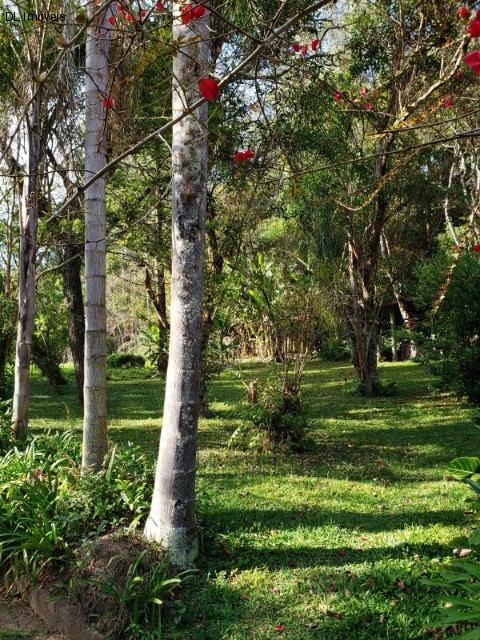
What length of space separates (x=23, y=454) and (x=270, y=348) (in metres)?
4.06

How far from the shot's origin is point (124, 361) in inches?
786

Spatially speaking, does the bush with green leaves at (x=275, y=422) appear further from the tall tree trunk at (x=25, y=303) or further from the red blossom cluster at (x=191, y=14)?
the red blossom cluster at (x=191, y=14)

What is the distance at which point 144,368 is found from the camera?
19.1m

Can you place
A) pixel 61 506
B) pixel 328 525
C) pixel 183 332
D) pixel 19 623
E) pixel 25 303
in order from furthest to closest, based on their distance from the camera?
1. pixel 25 303
2. pixel 328 525
3. pixel 61 506
4. pixel 183 332
5. pixel 19 623

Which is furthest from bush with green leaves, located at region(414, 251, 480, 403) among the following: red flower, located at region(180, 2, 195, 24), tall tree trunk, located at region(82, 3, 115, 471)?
red flower, located at region(180, 2, 195, 24)

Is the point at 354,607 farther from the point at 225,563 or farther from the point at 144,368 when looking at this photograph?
the point at 144,368

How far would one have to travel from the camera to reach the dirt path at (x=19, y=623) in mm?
3160

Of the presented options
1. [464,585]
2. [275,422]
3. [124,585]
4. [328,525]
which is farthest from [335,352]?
[464,585]

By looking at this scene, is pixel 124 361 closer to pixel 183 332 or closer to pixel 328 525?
pixel 328 525

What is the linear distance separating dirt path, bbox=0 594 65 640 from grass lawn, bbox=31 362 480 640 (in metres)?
0.83

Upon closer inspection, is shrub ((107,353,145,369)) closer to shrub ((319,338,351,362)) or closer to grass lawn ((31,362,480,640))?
shrub ((319,338,351,362))

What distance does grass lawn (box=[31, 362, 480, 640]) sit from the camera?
2.98 meters

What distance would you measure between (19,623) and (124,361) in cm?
1694

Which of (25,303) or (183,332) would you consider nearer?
(183,332)
